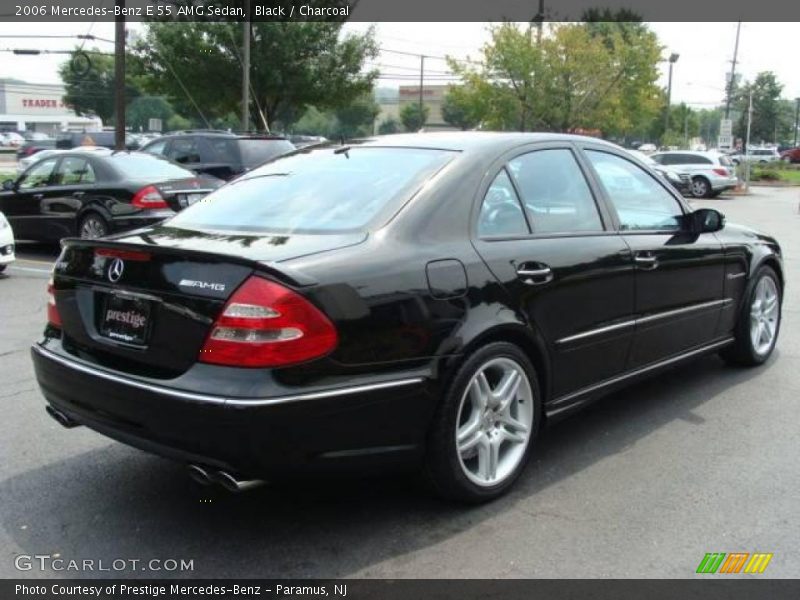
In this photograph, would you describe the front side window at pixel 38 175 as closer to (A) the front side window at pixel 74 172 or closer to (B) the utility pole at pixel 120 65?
(A) the front side window at pixel 74 172

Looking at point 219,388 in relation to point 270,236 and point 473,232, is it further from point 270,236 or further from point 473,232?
point 473,232

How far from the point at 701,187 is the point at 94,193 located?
23.6m

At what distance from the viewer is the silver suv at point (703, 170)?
28.7 metres

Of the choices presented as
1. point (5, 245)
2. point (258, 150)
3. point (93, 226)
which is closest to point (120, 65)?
point (258, 150)

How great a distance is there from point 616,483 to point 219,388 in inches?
77.7

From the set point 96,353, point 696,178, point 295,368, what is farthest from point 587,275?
point 696,178

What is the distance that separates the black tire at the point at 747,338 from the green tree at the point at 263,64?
73.3ft

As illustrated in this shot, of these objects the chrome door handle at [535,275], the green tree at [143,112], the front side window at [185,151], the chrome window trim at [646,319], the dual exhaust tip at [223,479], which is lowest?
the dual exhaust tip at [223,479]

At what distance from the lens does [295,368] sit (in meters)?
2.95

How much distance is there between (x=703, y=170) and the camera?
28859mm

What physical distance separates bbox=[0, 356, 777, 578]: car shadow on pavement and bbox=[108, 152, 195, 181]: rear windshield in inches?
277

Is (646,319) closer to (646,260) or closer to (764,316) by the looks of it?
(646,260)

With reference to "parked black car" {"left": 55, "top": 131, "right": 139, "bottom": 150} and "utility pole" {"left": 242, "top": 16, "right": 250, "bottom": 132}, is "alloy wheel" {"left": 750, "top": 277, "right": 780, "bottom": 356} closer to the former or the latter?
"utility pole" {"left": 242, "top": 16, "right": 250, "bottom": 132}

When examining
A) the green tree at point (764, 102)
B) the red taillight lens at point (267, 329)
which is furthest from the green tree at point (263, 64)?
the green tree at point (764, 102)
